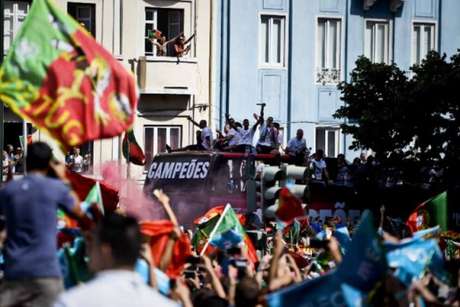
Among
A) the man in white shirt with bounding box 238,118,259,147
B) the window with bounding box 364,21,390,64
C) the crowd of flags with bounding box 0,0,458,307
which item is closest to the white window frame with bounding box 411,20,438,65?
the window with bounding box 364,21,390,64

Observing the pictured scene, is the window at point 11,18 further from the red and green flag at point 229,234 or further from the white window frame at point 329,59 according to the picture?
the red and green flag at point 229,234

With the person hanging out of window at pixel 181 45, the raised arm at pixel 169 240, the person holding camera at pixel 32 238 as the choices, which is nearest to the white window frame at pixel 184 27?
the person hanging out of window at pixel 181 45

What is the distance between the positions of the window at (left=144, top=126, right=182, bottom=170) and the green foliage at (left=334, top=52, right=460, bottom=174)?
7.64m

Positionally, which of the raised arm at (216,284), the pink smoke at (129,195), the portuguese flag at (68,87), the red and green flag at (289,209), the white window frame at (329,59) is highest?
the white window frame at (329,59)

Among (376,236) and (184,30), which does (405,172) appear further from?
(376,236)

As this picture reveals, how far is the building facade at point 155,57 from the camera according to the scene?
36500 mm

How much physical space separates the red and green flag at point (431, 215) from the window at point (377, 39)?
23.2 metres

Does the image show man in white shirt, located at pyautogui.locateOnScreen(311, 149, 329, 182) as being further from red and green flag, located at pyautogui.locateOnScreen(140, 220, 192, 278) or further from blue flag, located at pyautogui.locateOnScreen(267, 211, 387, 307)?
blue flag, located at pyautogui.locateOnScreen(267, 211, 387, 307)

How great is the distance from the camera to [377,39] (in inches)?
1578

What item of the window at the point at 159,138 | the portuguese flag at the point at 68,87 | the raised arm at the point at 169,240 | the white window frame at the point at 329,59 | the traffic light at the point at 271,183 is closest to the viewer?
the raised arm at the point at 169,240

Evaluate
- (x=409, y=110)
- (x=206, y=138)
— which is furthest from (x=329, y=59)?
(x=409, y=110)

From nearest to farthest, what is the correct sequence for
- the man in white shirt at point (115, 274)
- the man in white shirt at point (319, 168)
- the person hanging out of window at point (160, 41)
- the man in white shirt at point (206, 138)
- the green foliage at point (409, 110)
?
the man in white shirt at point (115, 274)
the green foliage at point (409, 110)
the man in white shirt at point (206, 138)
the man in white shirt at point (319, 168)
the person hanging out of window at point (160, 41)

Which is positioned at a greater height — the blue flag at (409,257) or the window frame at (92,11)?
the window frame at (92,11)

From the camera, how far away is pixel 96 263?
7449mm
